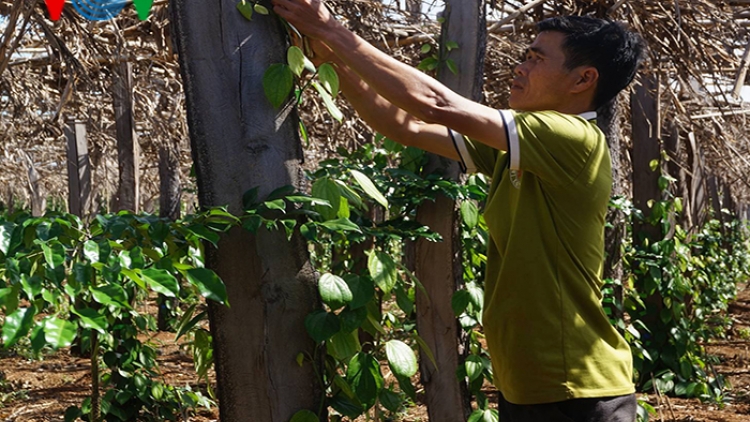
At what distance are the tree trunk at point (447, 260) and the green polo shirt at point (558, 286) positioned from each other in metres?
0.81

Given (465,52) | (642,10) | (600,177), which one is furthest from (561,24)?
(642,10)

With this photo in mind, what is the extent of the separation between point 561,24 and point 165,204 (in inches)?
279

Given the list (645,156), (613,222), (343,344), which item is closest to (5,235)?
(343,344)

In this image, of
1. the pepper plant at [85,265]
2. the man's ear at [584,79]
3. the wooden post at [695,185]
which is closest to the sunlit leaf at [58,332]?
the pepper plant at [85,265]

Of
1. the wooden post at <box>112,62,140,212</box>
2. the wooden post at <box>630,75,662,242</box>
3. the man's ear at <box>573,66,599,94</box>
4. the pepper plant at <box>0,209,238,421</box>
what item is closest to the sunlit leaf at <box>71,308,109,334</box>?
the pepper plant at <box>0,209,238,421</box>

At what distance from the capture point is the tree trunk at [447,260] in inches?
107

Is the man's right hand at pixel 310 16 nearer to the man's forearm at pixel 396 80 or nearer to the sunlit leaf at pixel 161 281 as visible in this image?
the man's forearm at pixel 396 80

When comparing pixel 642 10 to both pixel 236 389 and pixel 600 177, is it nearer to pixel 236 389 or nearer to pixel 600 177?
pixel 600 177

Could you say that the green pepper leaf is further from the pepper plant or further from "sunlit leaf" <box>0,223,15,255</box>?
"sunlit leaf" <box>0,223,15,255</box>

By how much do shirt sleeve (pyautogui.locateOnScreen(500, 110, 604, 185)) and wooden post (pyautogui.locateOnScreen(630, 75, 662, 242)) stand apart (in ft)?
11.4

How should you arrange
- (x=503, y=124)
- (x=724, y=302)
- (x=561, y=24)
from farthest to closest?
(x=724, y=302) < (x=561, y=24) < (x=503, y=124)

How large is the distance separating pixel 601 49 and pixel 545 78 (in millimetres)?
142

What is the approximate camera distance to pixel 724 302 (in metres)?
8.20

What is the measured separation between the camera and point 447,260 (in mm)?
2781
